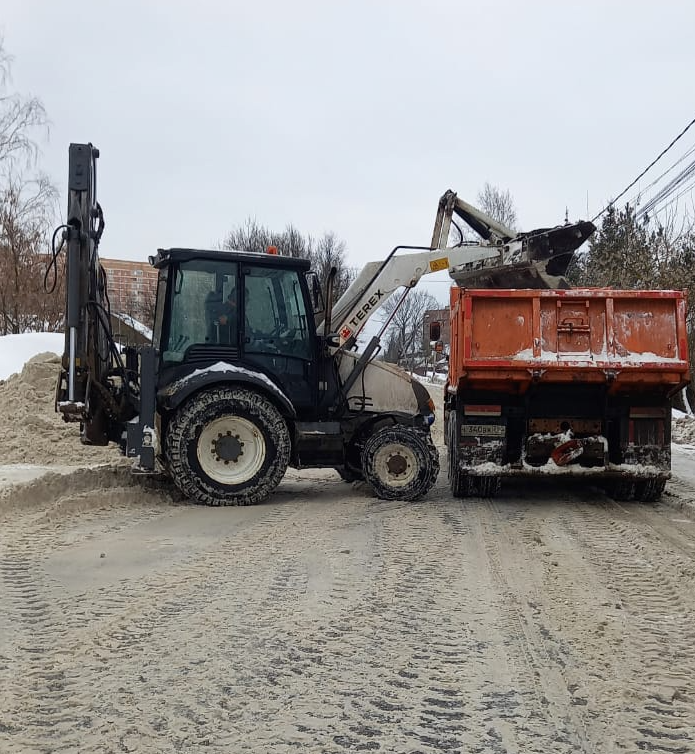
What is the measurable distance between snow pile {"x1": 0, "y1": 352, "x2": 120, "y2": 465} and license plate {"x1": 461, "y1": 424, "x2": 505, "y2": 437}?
5628mm

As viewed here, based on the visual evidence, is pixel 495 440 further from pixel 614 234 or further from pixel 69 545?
pixel 614 234

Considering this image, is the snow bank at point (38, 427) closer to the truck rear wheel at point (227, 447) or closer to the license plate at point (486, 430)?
the truck rear wheel at point (227, 447)

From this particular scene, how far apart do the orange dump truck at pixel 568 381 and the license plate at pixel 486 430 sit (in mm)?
10

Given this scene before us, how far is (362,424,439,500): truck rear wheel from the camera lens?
339 inches

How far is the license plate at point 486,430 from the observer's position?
28.0 ft

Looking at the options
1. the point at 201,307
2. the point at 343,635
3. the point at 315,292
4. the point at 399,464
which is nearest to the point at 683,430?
the point at 399,464

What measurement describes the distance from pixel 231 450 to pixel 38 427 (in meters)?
5.09

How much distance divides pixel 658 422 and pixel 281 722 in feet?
21.2

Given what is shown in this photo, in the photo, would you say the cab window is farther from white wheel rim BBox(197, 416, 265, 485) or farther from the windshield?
white wheel rim BBox(197, 416, 265, 485)

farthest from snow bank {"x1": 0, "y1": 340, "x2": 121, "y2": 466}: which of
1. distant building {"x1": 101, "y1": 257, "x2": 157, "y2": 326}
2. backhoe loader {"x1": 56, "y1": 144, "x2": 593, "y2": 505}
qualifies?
distant building {"x1": 101, "y1": 257, "x2": 157, "y2": 326}

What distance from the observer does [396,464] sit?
28.5 feet

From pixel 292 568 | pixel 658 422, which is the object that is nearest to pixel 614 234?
pixel 658 422

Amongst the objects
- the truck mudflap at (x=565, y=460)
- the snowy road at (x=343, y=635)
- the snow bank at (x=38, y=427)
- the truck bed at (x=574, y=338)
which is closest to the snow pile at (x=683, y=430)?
the truck mudflap at (x=565, y=460)

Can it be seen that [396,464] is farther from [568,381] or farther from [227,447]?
[568,381]
